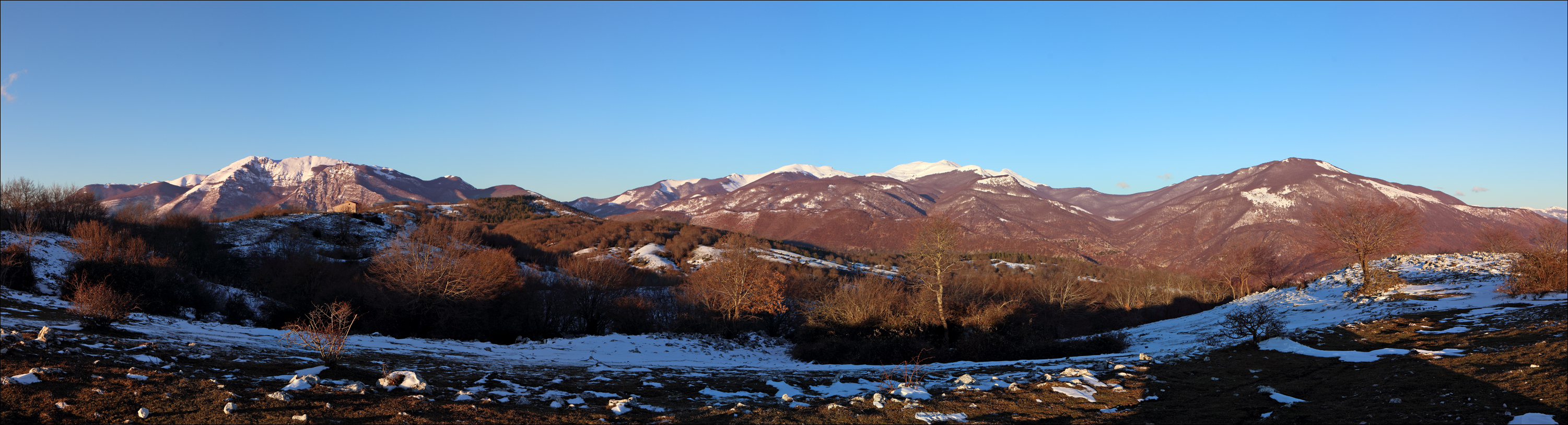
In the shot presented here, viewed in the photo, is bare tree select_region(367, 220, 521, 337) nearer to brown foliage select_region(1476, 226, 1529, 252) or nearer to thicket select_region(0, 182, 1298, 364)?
thicket select_region(0, 182, 1298, 364)

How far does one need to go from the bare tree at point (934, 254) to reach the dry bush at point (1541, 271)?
2322 centimetres

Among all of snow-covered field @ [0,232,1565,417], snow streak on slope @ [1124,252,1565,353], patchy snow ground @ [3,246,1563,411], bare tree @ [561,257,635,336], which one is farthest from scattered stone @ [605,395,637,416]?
bare tree @ [561,257,635,336]

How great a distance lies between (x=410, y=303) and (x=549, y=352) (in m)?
14.2

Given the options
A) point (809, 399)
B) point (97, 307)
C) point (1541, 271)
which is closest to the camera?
point (809, 399)

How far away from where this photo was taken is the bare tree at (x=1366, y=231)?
3591 centimetres

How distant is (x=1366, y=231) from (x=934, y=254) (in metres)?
24.7

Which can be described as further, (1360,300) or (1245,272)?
(1245,272)

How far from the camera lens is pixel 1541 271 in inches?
1013

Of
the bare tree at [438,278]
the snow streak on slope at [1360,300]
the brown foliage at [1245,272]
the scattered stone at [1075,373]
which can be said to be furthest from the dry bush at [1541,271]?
the bare tree at [438,278]

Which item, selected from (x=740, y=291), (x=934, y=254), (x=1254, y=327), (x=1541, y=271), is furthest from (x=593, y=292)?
(x=1541, y=271)

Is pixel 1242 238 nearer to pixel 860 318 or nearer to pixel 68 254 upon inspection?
pixel 860 318

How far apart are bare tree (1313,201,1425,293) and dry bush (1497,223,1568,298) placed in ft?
19.5

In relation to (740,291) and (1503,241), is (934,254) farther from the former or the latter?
(1503,241)

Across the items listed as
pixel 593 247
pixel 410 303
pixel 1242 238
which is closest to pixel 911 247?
pixel 410 303
